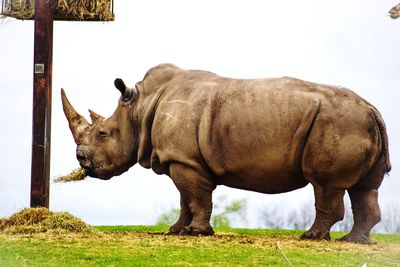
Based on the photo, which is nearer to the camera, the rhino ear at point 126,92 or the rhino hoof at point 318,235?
the rhino hoof at point 318,235

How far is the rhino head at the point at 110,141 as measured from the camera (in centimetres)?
1370

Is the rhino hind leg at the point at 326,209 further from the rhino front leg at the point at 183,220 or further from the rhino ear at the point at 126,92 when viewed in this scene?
the rhino ear at the point at 126,92

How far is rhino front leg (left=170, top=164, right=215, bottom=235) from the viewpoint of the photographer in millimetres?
12742

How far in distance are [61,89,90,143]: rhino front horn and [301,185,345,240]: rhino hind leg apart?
368cm

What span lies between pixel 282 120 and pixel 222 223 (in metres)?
7.21

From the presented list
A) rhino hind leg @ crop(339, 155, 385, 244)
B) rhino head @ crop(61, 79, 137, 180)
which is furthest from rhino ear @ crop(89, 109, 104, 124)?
rhino hind leg @ crop(339, 155, 385, 244)

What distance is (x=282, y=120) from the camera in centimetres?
1229

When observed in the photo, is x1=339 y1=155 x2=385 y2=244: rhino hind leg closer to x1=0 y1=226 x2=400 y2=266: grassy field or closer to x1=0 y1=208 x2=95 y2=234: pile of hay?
x1=0 y1=226 x2=400 y2=266: grassy field

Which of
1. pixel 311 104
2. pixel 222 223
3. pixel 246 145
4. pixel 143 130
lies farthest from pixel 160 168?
pixel 222 223

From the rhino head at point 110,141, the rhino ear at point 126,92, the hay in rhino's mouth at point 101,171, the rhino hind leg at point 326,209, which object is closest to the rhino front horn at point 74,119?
the rhino head at point 110,141

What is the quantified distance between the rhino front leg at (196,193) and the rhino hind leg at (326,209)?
1415mm

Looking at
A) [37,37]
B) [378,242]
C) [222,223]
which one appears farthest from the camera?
[222,223]

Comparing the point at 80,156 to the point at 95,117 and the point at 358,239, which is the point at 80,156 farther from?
the point at 358,239

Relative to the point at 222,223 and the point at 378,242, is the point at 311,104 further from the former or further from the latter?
the point at 222,223
